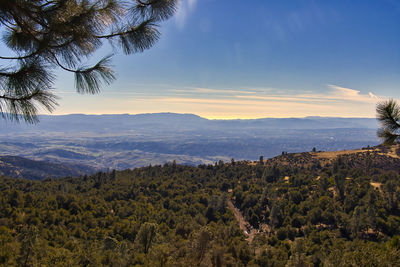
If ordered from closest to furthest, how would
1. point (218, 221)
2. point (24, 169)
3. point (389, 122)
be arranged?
point (389, 122), point (218, 221), point (24, 169)

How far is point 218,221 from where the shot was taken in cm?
5300

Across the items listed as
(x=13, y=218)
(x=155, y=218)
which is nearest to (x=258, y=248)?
(x=155, y=218)

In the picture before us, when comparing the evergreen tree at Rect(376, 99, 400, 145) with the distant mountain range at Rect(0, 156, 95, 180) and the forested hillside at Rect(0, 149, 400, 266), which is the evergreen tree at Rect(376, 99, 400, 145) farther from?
the distant mountain range at Rect(0, 156, 95, 180)

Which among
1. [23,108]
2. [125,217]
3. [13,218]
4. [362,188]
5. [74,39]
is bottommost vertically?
[125,217]

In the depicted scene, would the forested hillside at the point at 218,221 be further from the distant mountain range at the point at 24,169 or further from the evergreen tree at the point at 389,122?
the distant mountain range at the point at 24,169

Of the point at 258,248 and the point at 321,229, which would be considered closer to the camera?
→ the point at 258,248

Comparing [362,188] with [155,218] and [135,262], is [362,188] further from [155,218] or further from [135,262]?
[135,262]

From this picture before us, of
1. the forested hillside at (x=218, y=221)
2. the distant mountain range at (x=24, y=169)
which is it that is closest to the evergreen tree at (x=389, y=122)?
the forested hillside at (x=218, y=221)

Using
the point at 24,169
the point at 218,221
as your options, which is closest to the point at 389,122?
the point at 218,221

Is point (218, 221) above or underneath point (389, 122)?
underneath

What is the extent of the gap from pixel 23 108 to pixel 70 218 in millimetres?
52881

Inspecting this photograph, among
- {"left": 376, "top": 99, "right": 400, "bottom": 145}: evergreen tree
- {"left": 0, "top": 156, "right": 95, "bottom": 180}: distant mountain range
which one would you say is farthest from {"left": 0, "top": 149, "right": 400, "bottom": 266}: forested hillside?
{"left": 0, "top": 156, "right": 95, "bottom": 180}: distant mountain range

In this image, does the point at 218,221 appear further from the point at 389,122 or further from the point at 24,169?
the point at 24,169

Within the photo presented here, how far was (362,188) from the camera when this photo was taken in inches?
2119
